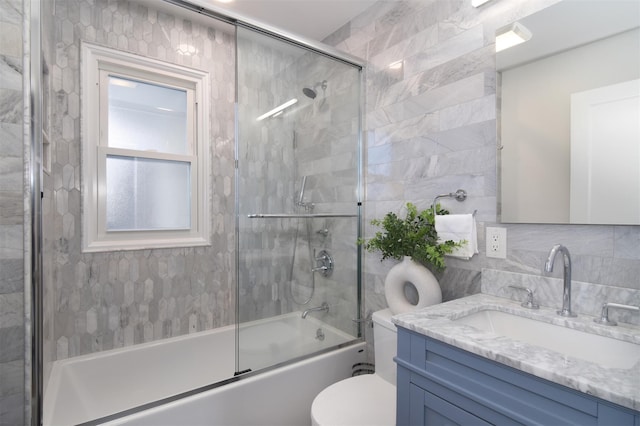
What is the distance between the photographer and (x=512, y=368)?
2.76 feet

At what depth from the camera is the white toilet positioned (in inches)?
54.6

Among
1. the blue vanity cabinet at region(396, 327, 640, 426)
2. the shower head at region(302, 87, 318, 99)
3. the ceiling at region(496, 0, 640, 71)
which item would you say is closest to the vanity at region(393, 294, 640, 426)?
the blue vanity cabinet at region(396, 327, 640, 426)

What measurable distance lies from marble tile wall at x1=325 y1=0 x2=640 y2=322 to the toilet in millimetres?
184

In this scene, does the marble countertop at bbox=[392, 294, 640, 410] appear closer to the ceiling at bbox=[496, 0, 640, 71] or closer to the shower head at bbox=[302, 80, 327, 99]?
the ceiling at bbox=[496, 0, 640, 71]

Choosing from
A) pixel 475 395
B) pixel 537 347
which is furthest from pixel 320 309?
pixel 537 347

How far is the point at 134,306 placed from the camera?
212 centimetres

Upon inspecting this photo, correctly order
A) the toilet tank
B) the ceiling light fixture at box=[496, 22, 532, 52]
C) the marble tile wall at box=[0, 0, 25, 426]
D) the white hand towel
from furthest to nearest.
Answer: the toilet tank → the white hand towel → the ceiling light fixture at box=[496, 22, 532, 52] → the marble tile wall at box=[0, 0, 25, 426]

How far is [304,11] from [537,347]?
221cm

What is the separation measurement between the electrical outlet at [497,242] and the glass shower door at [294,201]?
861mm

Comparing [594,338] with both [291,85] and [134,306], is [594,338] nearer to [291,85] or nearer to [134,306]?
[291,85]

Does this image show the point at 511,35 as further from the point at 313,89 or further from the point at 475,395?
the point at 475,395

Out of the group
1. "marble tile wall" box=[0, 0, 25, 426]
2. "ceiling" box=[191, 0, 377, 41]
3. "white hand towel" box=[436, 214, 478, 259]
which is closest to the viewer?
"marble tile wall" box=[0, 0, 25, 426]

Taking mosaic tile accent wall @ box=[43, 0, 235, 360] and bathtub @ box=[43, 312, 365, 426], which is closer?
bathtub @ box=[43, 312, 365, 426]

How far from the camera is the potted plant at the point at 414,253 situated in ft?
5.09
